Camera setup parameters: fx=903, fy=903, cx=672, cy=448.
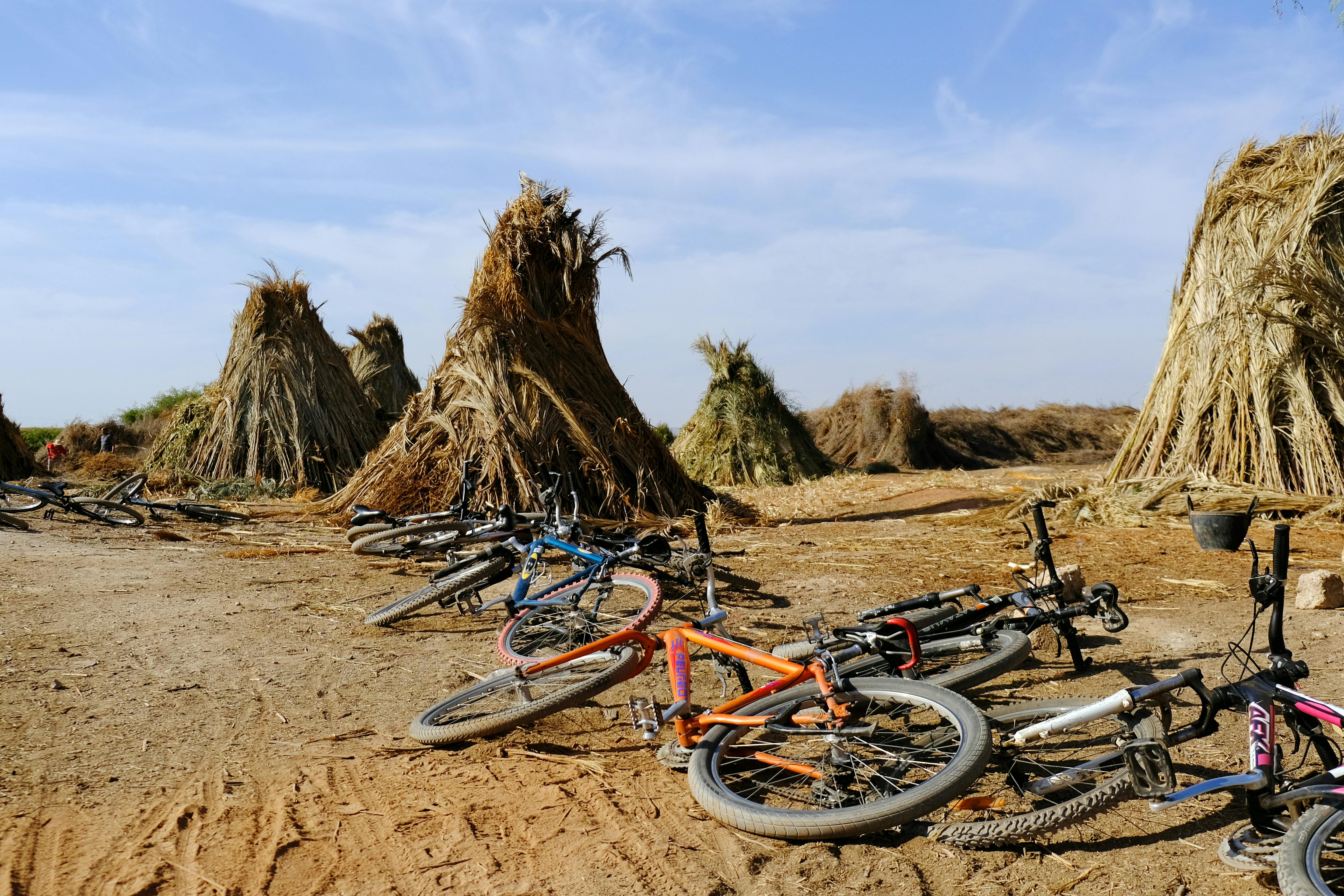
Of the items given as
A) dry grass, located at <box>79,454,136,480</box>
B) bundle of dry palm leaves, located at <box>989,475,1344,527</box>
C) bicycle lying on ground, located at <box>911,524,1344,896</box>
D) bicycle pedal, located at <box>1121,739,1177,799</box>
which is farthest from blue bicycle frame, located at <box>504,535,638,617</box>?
dry grass, located at <box>79,454,136,480</box>

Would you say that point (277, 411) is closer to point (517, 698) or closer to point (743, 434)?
→ point (743, 434)

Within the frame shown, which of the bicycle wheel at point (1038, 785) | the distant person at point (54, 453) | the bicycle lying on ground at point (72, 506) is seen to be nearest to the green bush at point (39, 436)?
the distant person at point (54, 453)

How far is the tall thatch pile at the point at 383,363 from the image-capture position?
62.6ft

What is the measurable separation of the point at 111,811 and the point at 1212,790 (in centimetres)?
Result: 313

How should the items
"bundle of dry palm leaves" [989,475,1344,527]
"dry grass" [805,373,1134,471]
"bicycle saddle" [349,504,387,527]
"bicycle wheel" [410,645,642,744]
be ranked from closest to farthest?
1. "bicycle wheel" [410,645,642,744]
2. "bicycle saddle" [349,504,387,527]
3. "bundle of dry palm leaves" [989,475,1344,527]
4. "dry grass" [805,373,1134,471]

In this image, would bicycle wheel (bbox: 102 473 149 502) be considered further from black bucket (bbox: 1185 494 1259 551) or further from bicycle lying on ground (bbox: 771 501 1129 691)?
black bucket (bbox: 1185 494 1259 551)

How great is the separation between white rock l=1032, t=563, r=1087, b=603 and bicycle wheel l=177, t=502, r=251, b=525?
26.2ft

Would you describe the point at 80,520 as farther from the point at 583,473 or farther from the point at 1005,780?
the point at 1005,780

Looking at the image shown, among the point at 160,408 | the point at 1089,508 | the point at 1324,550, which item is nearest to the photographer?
the point at 1324,550

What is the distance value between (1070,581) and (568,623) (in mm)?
2702

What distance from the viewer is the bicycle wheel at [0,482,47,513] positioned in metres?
9.13

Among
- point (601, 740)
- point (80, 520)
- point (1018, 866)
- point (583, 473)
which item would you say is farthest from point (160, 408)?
point (1018, 866)

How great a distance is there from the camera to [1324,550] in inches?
251

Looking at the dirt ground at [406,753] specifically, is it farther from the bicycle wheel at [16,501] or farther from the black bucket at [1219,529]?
the bicycle wheel at [16,501]
